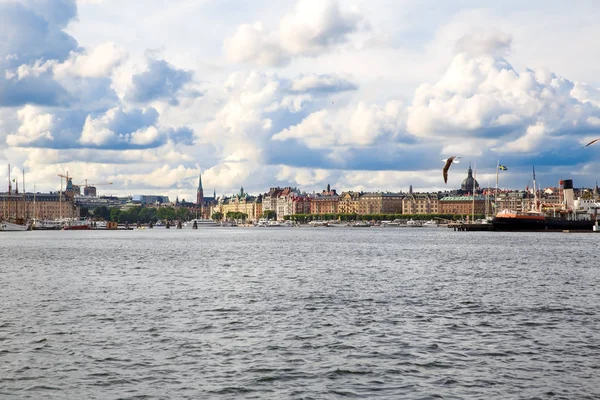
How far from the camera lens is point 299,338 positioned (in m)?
22.0

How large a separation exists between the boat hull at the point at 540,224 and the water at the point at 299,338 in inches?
4302

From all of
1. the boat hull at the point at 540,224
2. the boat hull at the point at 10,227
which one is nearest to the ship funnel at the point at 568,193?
the boat hull at the point at 540,224

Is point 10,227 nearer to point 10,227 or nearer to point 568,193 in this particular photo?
point 10,227

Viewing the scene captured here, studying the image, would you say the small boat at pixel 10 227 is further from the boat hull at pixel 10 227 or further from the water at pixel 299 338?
the water at pixel 299 338

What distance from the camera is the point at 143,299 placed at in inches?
1238

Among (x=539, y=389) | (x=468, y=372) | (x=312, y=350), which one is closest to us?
(x=539, y=389)

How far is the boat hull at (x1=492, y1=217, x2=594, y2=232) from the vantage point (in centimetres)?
14700

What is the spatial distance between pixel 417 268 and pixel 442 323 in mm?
25437

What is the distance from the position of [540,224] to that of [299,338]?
437 feet

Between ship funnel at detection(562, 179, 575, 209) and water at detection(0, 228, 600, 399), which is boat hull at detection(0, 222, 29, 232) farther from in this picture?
water at detection(0, 228, 600, 399)

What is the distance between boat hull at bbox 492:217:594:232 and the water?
10928 centimetres

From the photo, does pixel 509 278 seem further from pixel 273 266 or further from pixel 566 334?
pixel 566 334

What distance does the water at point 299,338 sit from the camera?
1647 cm

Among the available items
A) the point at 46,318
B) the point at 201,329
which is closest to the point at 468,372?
the point at 201,329
